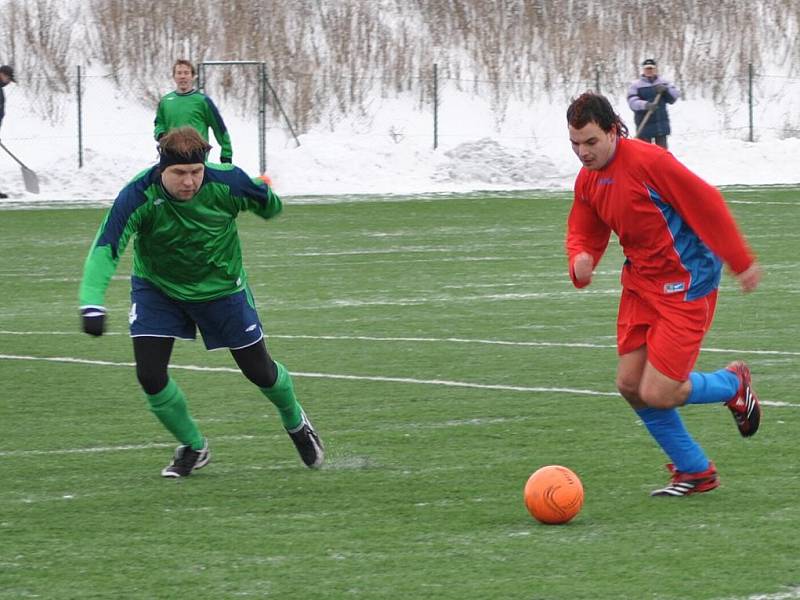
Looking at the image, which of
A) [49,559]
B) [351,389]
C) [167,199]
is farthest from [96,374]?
[49,559]

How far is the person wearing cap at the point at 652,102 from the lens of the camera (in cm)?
2444

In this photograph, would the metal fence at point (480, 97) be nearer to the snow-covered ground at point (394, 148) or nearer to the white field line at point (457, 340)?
the snow-covered ground at point (394, 148)

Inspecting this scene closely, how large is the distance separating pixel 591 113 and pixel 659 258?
2.16 ft

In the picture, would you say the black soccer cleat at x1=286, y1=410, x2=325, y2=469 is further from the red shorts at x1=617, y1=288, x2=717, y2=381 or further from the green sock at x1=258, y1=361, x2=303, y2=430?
the red shorts at x1=617, y1=288, x2=717, y2=381

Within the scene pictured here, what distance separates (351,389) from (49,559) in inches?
152

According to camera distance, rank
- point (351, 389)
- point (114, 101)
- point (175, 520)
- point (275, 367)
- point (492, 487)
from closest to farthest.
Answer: point (175, 520), point (492, 487), point (275, 367), point (351, 389), point (114, 101)

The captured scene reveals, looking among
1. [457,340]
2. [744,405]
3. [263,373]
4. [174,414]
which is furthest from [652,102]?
[174,414]

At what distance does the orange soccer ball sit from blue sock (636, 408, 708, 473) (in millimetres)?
617

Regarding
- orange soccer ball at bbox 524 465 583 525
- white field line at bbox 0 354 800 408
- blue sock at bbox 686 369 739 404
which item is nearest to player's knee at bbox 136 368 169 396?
orange soccer ball at bbox 524 465 583 525

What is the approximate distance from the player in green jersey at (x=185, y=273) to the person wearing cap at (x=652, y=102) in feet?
58.7

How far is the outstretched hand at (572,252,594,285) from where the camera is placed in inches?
253

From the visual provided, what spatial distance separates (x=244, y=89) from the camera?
33969 millimetres

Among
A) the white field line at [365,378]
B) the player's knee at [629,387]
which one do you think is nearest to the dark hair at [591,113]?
the player's knee at [629,387]

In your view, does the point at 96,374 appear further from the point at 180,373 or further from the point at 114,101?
the point at 114,101
